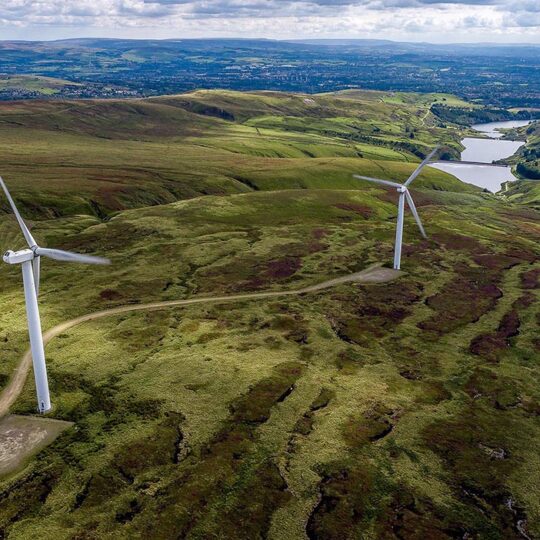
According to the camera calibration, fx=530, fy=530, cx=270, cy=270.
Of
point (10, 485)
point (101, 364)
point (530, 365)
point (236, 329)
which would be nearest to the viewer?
point (10, 485)

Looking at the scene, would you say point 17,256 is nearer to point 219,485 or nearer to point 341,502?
point 219,485

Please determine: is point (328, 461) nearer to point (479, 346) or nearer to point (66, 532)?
point (66, 532)

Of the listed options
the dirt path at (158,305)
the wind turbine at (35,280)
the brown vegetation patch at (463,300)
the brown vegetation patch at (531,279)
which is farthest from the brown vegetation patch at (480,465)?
the brown vegetation patch at (531,279)

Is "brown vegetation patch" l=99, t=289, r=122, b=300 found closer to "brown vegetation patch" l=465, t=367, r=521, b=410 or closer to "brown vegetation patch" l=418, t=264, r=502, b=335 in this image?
"brown vegetation patch" l=418, t=264, r=502, b=335

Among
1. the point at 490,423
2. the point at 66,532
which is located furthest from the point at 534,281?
the point at 66,532

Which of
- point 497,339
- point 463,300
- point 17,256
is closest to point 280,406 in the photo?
point 17,256
